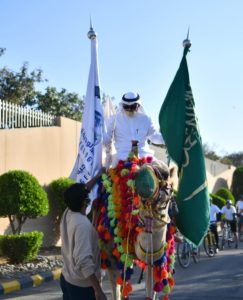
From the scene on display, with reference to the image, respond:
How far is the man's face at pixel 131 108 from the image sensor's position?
6594mm

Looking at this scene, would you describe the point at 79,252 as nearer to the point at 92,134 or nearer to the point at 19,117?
the point at 92,134

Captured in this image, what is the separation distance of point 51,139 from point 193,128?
13.4m

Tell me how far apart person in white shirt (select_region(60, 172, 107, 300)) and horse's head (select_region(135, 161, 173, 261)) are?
1.56 ft

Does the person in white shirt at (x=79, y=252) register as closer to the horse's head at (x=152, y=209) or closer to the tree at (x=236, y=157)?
the horse's head at (x=152, y=209)

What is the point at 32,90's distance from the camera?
100 feet

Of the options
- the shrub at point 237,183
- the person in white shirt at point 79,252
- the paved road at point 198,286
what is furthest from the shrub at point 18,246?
the shrub at point 237,183

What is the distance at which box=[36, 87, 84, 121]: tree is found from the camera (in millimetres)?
31531

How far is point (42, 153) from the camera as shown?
18.8m

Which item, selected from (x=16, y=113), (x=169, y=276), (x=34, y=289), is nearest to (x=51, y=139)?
(x=16, y=113)

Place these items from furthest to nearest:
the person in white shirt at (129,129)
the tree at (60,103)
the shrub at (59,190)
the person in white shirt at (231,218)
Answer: the tree at (60,103) → the person in white shirt at (231,218) → the shrub at (59,190) → the person in white shirt at (129,129)

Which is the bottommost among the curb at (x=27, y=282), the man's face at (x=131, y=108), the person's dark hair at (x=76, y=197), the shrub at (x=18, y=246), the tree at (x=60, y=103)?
the curb at (x=27, y=282)

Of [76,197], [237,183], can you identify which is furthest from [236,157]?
[76,197]

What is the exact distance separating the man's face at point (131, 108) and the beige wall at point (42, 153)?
10284 millimetres

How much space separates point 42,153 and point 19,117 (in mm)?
1670
